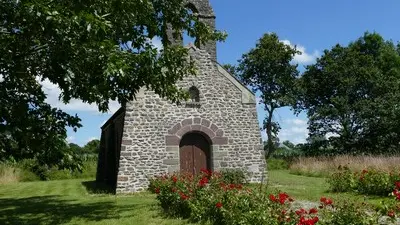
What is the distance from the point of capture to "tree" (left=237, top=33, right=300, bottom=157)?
39.9 m

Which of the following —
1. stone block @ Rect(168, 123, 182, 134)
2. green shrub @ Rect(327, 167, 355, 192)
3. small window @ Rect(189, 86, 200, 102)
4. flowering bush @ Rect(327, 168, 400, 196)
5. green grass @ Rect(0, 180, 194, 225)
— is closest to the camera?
green grass @ Rect(0, 180, 194, 225)

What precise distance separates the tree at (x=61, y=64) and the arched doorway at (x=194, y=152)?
693 cm

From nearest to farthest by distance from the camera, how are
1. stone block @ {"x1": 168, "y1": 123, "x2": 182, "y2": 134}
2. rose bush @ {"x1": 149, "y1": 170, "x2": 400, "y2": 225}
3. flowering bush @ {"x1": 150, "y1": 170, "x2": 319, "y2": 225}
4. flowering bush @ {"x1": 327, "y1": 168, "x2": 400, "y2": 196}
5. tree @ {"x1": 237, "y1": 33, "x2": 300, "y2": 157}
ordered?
rose bush @ {"x1": 149, "y1": 170, "x2": 400, "y2": 225} < flowering bush @ {"x1": 150, "y1": 170, "x2": 319, "y2": 225} < flowering bush @ {"x1": 327, "y1": 168, "x2": 400, "y2": 196} < stone block @ {"x1": 168, "y1": 123, "x2": 182, "y2": 134} < tree @ {"x1": 237, "y1": 33, "x2": 300, "y2": 157}

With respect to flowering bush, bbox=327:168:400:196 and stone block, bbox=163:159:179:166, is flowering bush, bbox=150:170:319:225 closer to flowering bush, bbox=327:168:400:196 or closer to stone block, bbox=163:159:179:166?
flowering bush, bbox=327:168:400:196

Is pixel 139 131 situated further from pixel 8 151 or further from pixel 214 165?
pixel 8 151

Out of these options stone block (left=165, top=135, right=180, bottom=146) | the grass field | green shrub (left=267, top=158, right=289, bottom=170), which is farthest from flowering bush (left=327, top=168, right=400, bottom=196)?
green shrub (left=267, top=158, right=289, bottom=170)

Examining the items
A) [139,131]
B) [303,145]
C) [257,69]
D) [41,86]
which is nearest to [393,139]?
[303,145]

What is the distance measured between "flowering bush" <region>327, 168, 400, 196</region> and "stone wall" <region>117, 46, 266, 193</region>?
14.9 ft

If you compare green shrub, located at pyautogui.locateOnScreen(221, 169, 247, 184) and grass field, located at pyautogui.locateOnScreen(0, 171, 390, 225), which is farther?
green shrub, located at pyautogui.locateOnScreen(221, 169, 247, 184)

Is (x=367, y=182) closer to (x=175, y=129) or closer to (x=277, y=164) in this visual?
(x=175, y=129)

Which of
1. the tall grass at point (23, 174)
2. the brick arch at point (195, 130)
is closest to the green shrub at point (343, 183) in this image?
the brick arch at point (195, 130)

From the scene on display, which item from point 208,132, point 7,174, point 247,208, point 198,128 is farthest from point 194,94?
point 7,174

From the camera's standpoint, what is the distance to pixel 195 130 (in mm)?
17266

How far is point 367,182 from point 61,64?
9.71 m
